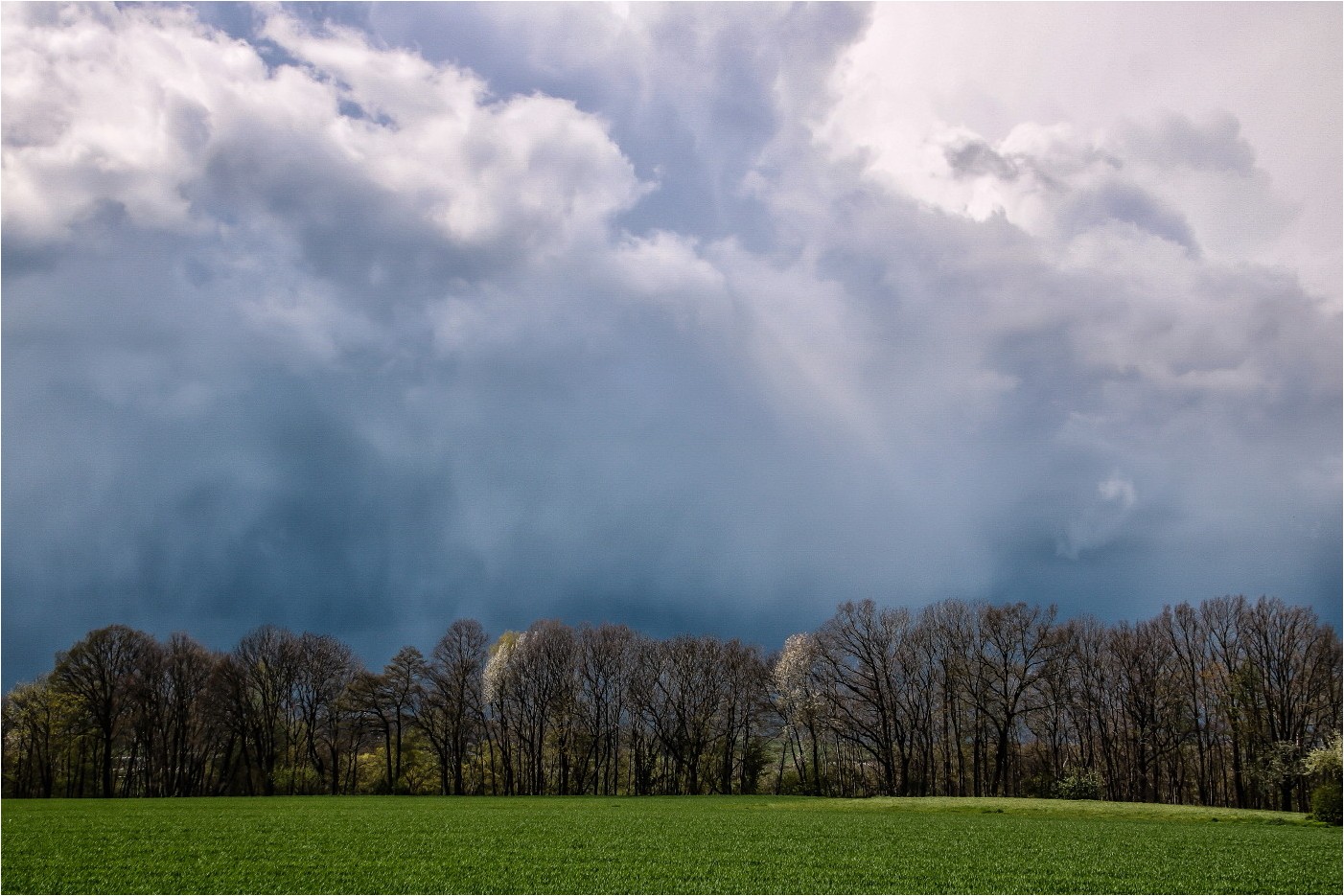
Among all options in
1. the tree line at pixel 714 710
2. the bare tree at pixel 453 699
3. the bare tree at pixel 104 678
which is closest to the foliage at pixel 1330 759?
the tree line at pixel 714 710

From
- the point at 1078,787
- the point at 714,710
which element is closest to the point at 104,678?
the point at 714,710

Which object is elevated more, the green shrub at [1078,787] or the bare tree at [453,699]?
the bare tree at [453,699]

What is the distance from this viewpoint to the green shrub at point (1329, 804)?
165 feet

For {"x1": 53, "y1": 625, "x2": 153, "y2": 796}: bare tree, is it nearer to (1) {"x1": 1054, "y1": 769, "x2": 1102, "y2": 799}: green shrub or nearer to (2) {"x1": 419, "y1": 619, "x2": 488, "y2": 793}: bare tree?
(2) {"x1": 419, "y1": 619, "x2": 488, "y2": 793}: bare tree

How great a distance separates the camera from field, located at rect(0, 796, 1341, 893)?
23.0 m

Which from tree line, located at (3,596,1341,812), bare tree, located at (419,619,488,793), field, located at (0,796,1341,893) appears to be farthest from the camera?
bare tree, located at (419,619,488,793)

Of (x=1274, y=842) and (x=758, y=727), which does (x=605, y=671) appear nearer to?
(x=758, y=727)

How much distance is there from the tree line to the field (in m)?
47.5

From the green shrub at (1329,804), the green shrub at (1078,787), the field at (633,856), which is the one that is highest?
the field at (633,856)

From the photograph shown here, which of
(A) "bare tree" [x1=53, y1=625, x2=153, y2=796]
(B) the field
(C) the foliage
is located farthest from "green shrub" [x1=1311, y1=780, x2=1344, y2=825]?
(A) "bare tree" [x1=53, y1=625, x2=153, y2=796]

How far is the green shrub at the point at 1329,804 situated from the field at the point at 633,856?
11.4 metres

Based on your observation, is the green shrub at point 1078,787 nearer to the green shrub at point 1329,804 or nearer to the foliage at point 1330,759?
the foliage at point 1330,759

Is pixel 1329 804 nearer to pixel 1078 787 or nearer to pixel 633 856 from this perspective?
pixel 1078 787

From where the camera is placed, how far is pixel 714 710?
9900 centimetres
